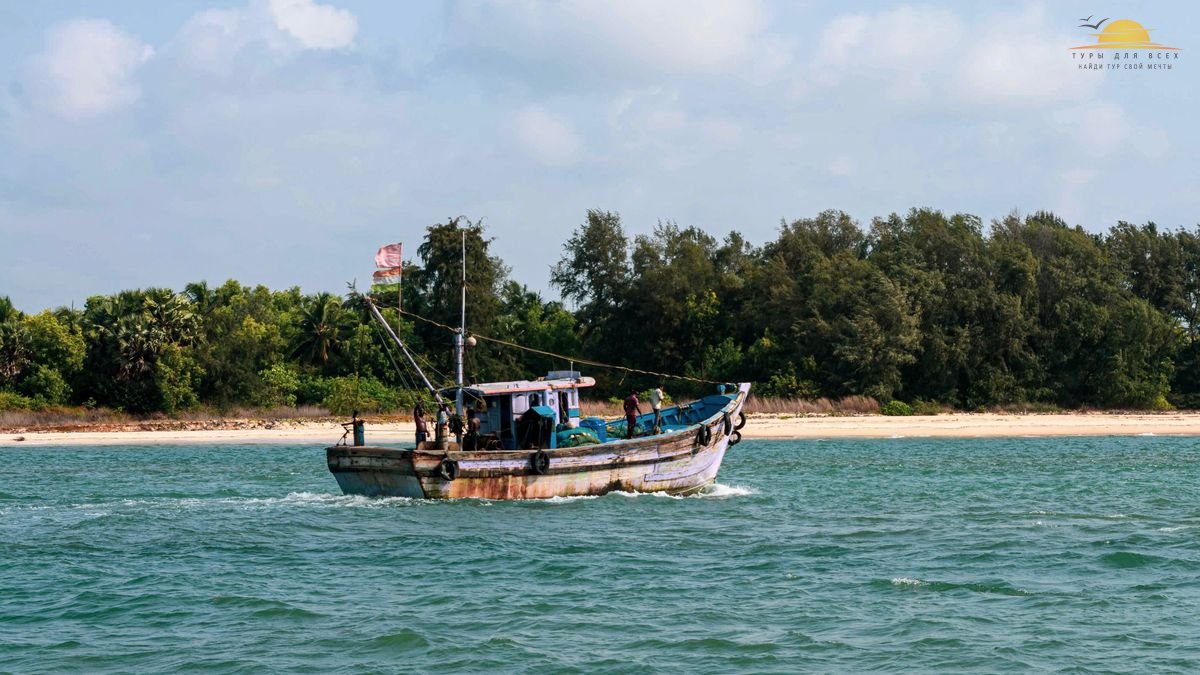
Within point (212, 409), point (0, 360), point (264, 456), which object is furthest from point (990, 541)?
point (0, 360)

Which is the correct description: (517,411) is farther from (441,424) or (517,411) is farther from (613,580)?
(613,580)

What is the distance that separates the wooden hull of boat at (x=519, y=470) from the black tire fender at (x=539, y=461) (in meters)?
0.03

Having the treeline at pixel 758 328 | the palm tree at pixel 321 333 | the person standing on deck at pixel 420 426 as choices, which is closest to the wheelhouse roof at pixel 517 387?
the person standing on deck at pixel 420 426

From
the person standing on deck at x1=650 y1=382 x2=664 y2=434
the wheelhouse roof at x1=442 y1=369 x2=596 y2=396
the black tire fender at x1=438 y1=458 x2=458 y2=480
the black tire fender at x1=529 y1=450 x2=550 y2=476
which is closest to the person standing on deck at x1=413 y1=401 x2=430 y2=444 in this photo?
the wheelhouse roof at x1=442 y1=369 x2=596 y2=396

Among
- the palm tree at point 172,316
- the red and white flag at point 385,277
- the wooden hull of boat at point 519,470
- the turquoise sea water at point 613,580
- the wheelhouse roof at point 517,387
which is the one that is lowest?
the turquoise sea water at point 613,580

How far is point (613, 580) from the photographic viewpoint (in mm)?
20234

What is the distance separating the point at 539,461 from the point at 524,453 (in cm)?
36

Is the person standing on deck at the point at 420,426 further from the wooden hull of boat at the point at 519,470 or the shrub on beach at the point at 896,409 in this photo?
the shrub on beach at the point at 896,409

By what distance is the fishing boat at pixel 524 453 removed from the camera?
2791 centimetres

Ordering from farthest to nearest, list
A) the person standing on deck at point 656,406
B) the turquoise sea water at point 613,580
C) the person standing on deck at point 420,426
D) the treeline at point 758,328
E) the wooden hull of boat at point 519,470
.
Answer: the treeline at point 758,328
the person standing on deck at point 656,406
the person standing on deck at point 420,426
the wooden hull of boat at point 519,470
the turquoise sea water at point 613,580

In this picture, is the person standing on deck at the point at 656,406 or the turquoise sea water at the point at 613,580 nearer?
the turquoise sea water at the point at 613,580

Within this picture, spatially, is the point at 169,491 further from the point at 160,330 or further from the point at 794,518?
the point at 160,330

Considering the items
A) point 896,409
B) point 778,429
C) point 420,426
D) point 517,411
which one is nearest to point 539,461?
point 517,411

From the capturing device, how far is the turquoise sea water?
15.9 metres
